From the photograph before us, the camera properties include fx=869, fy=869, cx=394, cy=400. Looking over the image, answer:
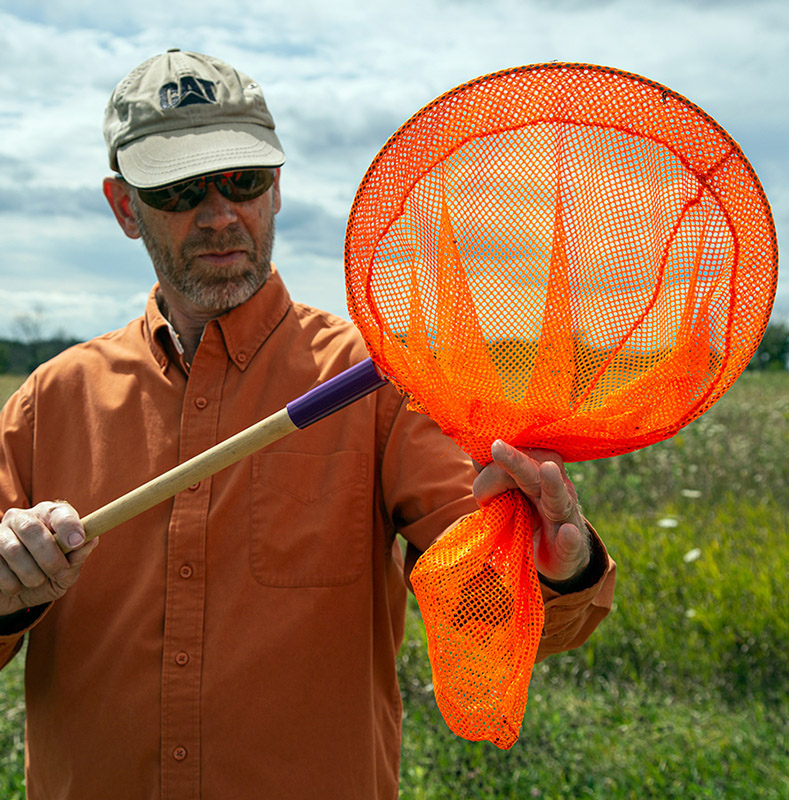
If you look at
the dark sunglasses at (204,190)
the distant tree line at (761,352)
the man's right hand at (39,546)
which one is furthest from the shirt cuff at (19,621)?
the distant tree line at (761,352)

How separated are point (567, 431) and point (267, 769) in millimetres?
1167

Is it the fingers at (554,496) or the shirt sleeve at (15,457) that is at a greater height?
the fingers at (554,496)

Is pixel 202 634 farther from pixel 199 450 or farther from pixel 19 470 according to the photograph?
pixel 19 470

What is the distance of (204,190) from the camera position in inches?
97.0

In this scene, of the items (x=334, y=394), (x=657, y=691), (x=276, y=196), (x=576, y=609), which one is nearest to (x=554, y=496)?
(x=576, y=609)

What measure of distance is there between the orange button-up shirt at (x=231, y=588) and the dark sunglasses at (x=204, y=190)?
1.12 ft

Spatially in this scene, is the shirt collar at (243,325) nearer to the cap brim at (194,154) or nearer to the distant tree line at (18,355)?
the cap brim at (194,154)

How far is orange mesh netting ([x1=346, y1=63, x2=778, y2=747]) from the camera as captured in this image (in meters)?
1.62

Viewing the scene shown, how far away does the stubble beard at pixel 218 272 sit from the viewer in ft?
7.97

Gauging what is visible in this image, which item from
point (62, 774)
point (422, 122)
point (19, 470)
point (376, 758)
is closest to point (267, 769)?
point (376, 758)

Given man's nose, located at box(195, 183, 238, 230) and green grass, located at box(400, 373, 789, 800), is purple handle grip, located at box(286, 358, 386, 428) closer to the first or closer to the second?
man's nose, located at box(195, 183, 238, 230)

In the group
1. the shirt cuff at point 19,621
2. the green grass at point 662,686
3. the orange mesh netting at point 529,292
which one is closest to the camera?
the orange mesh netting at point 529,292

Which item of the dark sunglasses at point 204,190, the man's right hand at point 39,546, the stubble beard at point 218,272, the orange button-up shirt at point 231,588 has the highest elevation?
the dark sunglasses at point 204,190

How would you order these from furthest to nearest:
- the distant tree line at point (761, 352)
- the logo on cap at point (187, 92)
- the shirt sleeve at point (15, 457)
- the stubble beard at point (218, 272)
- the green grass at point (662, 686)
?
the distant tree line at point (761, 352) → the green grass at point (662, 686) → the logo on cap at point (187, 92) → the stubble beard at point (218, 272) → the shirt sleeve at point (15, 457)
